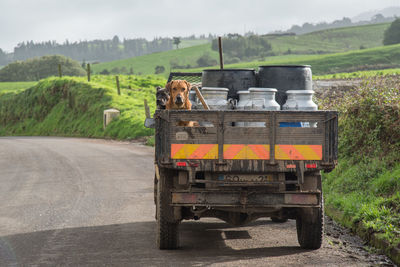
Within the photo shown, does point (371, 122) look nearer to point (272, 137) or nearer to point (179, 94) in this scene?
point (179, 94)

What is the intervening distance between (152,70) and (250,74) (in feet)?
424

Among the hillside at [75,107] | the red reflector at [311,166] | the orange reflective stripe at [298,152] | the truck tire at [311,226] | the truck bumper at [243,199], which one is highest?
the orange reflective stripe at [298,152]

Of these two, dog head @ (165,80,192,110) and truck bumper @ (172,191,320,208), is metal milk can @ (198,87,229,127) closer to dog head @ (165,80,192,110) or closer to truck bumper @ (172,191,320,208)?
dog head @ (165,80,192,110)

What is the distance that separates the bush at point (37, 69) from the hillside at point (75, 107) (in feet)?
204

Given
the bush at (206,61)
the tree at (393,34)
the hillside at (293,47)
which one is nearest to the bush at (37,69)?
the hillside at (293,47)

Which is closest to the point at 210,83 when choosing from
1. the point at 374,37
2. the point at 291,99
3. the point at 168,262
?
the point at 291,99

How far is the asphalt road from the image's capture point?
22.6ft

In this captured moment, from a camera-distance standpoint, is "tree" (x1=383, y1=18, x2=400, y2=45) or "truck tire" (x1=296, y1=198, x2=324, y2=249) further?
"tree" (x1=383, y1=18, x2=400, y2=45)

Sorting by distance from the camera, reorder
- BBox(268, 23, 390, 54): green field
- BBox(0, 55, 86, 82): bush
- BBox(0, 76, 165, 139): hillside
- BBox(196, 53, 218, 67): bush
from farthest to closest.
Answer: BBox(268, 23, 390, 54): green field
BBox(196, 53, 218, 67): bush
BBox(0, 55, 86, 82): bush
BBox(0, 76, 165, 139): hillside

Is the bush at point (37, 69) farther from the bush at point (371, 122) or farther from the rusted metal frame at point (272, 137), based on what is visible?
the rusted metal frame at point (272, 137)

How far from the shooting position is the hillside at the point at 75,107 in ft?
132

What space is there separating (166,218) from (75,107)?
1738 inches

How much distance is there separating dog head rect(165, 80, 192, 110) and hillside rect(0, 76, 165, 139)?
86.8ft

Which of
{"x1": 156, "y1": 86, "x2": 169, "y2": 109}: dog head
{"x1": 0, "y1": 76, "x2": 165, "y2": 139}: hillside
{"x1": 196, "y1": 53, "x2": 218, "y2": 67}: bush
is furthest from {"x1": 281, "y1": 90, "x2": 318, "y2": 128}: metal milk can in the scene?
{"x1": 196, "y1": 53, "x2": 218, "y2": 67}: bush
